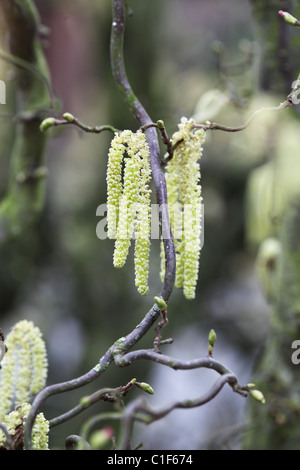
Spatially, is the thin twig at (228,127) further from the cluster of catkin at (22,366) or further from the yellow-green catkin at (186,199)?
the cluster of catkin at (22,366)

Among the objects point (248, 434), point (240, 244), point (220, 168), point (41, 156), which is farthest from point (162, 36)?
point (248, 434)

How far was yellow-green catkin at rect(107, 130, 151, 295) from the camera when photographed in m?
0.85

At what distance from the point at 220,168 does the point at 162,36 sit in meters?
0.82

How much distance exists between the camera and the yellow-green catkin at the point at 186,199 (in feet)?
2.99

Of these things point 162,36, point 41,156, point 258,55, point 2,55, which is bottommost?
point 41,156

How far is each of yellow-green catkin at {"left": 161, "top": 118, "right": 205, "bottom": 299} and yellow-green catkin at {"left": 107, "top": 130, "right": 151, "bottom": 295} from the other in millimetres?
74

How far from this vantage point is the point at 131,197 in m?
0.86

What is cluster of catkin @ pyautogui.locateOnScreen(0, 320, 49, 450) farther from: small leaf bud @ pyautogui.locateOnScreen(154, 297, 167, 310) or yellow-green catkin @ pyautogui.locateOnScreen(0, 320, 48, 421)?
small leaf bud @ pyautogui.locateOnScreen(154, 297, 167, 310)

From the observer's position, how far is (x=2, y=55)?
1.52 metres

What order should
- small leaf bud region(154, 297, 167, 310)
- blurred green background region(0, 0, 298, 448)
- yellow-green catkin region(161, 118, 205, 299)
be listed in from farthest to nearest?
blurred green background region(0, 0, 298, 448) → yellow-green catkin region(161, 118, 205, 299) → small leaf bud region(154, 297, 167, 310)

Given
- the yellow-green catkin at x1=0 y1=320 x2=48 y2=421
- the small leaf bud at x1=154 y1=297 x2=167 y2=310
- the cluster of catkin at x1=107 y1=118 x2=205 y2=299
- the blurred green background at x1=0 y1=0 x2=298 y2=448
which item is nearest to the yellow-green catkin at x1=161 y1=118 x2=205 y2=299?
the cluster of catkin at x1=107 y1=118 x2=205 y2=299

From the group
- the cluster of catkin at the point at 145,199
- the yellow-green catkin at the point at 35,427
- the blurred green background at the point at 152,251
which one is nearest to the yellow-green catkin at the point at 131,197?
the cluster of catkin at the point at 145,199

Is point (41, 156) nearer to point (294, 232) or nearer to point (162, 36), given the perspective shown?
point (294, 232)

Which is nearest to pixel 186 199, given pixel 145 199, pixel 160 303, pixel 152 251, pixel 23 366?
pixel 145 199
